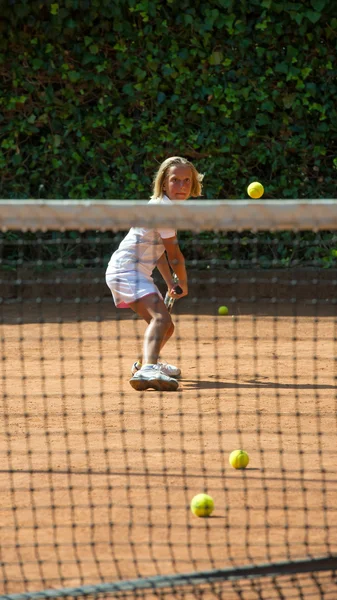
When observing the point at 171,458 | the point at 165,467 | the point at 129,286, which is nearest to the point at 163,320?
the point at 129,286

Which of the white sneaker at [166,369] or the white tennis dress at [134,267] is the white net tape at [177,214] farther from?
the white sneaker at [166,369]

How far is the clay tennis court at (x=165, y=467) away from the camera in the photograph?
3.63 meters

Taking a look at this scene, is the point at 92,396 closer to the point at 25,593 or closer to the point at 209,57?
the point at 25,593

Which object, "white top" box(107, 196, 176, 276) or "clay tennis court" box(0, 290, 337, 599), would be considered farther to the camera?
"white top" box(107, 196, 176, 276)

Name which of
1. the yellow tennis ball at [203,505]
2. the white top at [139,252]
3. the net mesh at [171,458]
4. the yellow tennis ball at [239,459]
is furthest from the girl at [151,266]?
the yellow tennis ball at [203,505]

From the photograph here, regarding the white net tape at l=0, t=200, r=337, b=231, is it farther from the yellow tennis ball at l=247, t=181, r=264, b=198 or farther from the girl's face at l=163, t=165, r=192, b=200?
the yellow tennis ball at l=247, t=181, r=264, b=198

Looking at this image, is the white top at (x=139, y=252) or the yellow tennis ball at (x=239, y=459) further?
the white top at (x=139, y=252)

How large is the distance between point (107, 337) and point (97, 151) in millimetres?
2980

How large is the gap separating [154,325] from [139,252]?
0.52 meters

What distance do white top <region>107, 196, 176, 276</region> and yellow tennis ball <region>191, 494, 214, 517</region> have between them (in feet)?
8.63

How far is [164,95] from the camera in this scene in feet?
33.0

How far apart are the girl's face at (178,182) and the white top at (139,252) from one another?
72 mm

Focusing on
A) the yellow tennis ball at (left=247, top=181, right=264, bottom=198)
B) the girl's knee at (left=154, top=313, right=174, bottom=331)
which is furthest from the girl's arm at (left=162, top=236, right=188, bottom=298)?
the yellow tennis ball at (left=247, top=181, right=264, bottom=198)

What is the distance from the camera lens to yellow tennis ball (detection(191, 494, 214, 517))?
4004 mm
